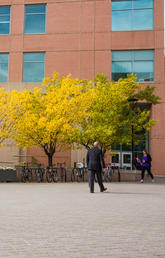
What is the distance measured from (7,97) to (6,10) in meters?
12.6

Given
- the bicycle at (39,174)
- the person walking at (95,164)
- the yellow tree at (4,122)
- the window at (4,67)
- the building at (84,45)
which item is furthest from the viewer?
the window at (4,67)

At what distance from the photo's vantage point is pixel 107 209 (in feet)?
25.0

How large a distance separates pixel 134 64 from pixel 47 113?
36.1 ft

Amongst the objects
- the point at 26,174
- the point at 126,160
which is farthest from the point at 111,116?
the point at 126,160

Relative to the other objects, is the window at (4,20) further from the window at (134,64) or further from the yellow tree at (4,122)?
the yellow tree at (4,122)

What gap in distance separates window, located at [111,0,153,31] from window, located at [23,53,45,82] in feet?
22.4

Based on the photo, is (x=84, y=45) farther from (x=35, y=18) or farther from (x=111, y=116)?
(x=111, y=116)

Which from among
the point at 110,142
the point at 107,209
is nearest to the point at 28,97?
→ the point at 110,142

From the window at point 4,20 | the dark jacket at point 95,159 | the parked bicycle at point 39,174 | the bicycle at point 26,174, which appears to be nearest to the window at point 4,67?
the window at point 4,20

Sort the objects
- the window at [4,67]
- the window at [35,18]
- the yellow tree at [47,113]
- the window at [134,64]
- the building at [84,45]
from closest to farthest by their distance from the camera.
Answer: the yellow tree at [47,113], the building at [84,45], the window at [134,64], the window at [4,67], the window at [35,18]

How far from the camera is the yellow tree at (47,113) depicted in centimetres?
1822

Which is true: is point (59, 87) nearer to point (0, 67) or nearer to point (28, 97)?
point (28, 97)

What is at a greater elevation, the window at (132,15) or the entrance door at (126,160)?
the window at (132,15)

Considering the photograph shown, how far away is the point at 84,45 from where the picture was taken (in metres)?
Result: 26.5
